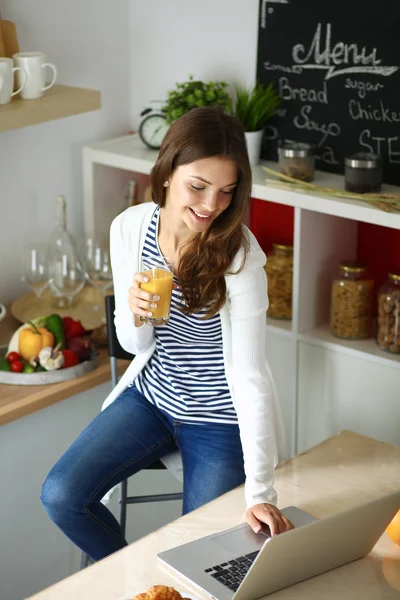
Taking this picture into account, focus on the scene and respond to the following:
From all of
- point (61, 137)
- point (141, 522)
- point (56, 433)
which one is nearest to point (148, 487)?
point (141, 522)

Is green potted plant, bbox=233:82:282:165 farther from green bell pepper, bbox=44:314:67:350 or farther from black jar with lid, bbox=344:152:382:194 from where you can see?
green bell pepper, bbox=44:314:67:350

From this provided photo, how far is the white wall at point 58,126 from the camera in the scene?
8.54 ft

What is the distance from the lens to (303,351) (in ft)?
8.13

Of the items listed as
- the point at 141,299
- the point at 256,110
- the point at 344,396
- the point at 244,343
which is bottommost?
→ the point at 344,396

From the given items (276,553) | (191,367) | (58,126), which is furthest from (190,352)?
(58,126)

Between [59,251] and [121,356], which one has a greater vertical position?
[59,251]

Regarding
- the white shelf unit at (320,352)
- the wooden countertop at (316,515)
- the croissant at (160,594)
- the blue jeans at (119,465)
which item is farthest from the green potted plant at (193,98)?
the croissant at (160,594)

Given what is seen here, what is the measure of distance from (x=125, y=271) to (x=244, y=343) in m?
0.34

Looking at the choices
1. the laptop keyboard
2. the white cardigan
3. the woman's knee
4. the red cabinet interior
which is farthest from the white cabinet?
the laptop keyboard

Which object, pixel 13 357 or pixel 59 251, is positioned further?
pixel 59 251

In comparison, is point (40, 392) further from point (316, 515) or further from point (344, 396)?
point (316, 515)

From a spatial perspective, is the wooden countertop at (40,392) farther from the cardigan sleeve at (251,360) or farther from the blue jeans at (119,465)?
the cardigan sleeve at (251,360)

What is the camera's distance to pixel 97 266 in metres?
2.62

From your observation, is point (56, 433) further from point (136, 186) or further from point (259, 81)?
point (259, 81)
